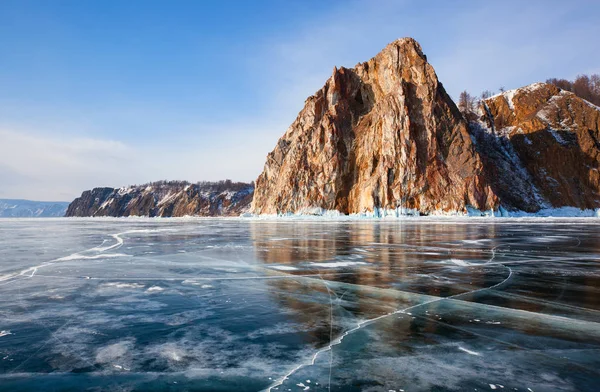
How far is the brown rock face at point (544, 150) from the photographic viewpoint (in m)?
75.2

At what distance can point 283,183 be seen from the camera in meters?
84.4

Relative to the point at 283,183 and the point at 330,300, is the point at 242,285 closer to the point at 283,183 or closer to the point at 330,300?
the point at 330,300

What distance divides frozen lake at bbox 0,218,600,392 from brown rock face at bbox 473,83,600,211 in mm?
74332

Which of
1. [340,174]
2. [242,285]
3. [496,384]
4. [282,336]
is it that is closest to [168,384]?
[282,336]

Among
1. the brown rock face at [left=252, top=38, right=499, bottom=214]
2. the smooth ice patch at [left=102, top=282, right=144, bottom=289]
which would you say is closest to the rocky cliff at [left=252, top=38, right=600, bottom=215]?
the brown rock face at [left=252, top=38, right=499, bottom=214]

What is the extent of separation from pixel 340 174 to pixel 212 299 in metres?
72.6

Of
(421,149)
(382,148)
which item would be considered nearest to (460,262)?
(421,149)

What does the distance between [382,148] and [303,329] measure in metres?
71.1

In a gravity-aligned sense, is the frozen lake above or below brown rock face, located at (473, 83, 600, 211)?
below

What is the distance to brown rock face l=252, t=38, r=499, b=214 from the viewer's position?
67.5 meters

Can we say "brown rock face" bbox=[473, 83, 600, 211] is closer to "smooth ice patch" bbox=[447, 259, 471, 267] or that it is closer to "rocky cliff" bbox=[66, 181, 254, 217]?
"smooth ice patch" bbox=[447, 259, 471, 267]

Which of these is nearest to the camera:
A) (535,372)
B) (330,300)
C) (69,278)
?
(535,372)

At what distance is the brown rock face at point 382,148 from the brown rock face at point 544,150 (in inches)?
524

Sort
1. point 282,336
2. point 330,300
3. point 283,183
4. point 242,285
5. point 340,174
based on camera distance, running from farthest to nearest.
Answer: point 283,183 < point 340,174 < point 242,285 < point 330,300 < point 282,336
